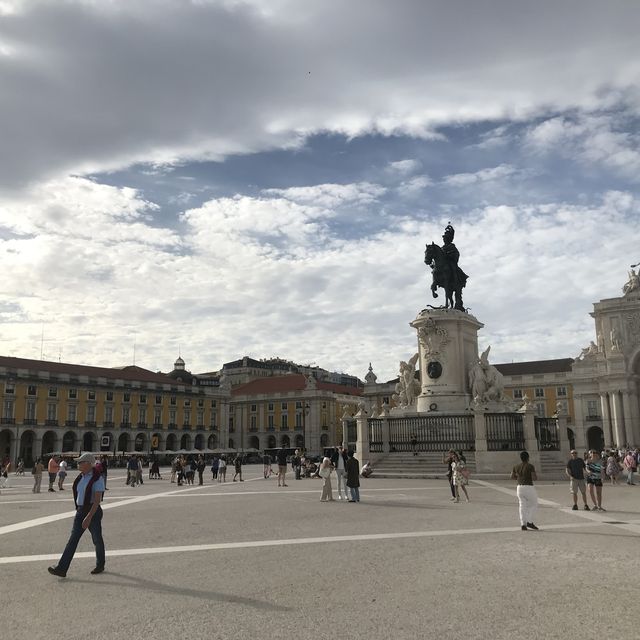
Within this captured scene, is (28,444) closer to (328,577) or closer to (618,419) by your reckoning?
(618,419)

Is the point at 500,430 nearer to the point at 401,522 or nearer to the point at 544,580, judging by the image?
the point at 401,522

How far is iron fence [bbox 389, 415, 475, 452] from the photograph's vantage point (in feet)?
85.8

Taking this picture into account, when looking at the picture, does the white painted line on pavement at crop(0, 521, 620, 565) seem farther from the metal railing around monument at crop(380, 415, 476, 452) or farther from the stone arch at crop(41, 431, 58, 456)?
the stone arch at crop(41, 431, 58, 456)

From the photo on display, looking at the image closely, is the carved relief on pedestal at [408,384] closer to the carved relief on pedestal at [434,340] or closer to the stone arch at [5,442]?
the carved relief on pedestal at [434,340]

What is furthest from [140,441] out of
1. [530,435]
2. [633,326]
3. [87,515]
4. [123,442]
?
[87,515]

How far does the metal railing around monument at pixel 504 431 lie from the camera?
24969 mm

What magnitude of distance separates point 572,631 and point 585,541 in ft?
15.4

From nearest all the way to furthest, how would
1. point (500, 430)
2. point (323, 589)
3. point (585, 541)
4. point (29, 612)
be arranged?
point (29, 612)
point (323, 589)
point (585, 541)
point (500, 430)

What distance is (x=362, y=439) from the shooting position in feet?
91.5

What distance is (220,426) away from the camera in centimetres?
8662

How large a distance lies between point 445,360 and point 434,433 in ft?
11.3

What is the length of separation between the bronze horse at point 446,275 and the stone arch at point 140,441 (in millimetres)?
54488

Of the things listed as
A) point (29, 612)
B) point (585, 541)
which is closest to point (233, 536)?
point (29, 612)

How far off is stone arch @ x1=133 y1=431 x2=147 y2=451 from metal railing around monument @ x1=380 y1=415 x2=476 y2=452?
5440cm
